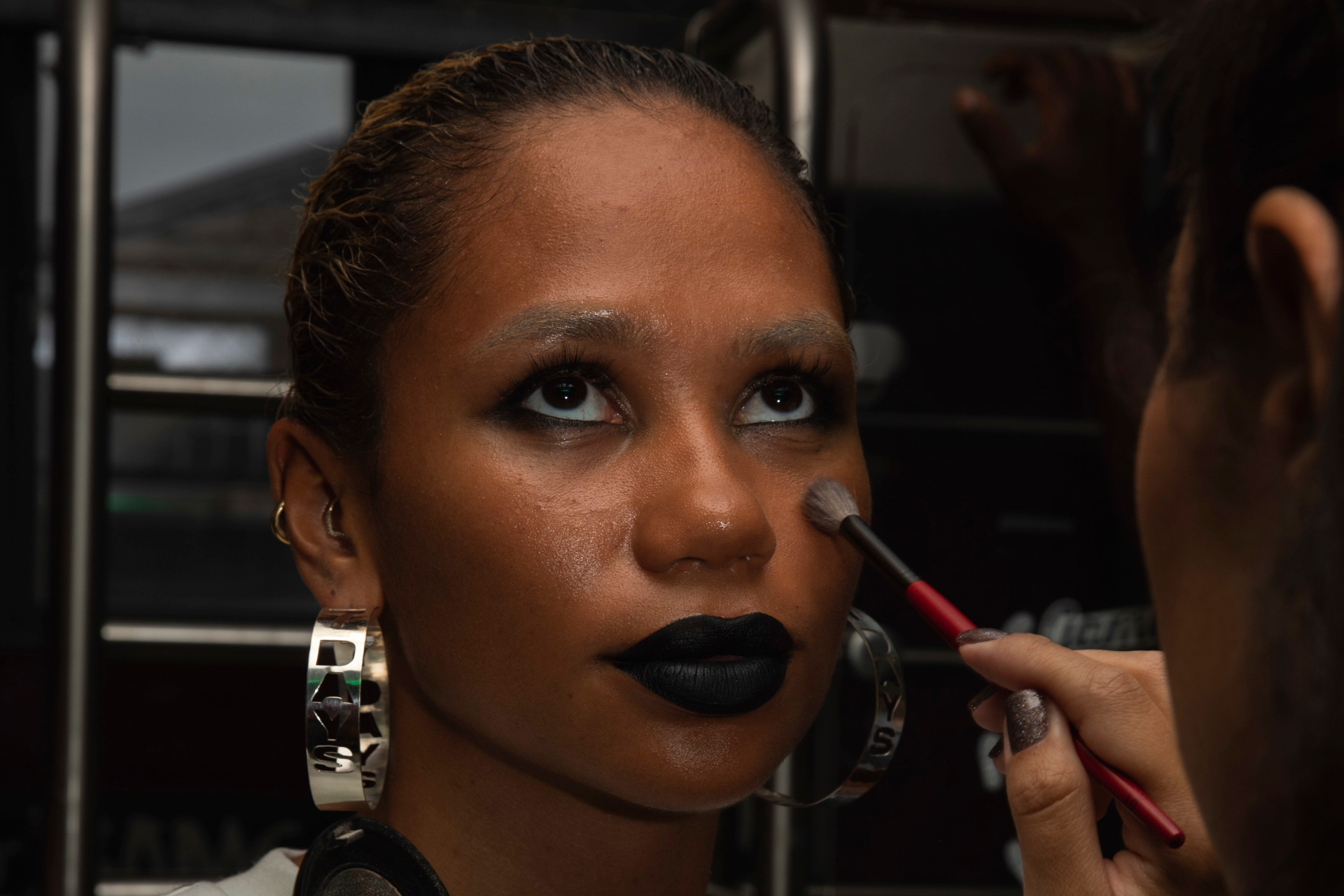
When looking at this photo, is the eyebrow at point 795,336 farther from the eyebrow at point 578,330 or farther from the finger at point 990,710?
the finger at point 990,710

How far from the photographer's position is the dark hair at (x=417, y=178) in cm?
95

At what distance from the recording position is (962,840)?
190 centimetres

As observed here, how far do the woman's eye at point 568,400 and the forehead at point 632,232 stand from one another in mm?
54

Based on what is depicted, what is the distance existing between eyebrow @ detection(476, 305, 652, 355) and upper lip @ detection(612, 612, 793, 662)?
0.19 metres

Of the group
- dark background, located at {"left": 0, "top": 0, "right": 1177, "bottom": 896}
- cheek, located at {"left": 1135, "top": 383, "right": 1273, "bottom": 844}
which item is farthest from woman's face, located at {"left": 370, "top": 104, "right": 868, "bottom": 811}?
dark background, located at {"left": 0, "top": 0, "right": 1177, "bottom": 896}

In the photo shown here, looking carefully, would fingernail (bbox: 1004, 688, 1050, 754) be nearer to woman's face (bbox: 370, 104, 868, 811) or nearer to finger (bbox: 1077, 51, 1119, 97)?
woman's face (bbox: 370, 104, 868, 811)

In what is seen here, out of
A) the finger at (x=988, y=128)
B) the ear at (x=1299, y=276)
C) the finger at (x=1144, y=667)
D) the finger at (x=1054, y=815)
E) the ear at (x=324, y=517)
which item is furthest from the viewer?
the finger at (x=988, y=128)

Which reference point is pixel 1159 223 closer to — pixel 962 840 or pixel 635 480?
pixel 962 840

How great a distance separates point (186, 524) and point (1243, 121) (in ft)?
7.48

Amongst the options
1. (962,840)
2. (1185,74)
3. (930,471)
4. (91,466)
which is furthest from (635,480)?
(962,840)

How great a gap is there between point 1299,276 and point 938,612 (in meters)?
0.49

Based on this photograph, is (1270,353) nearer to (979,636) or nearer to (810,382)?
(979,636)

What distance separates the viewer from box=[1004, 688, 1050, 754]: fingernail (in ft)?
2.55

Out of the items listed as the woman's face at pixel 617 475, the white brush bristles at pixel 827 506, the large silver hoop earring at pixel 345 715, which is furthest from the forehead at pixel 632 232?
the large silver hoop earring at pixel 345 715
